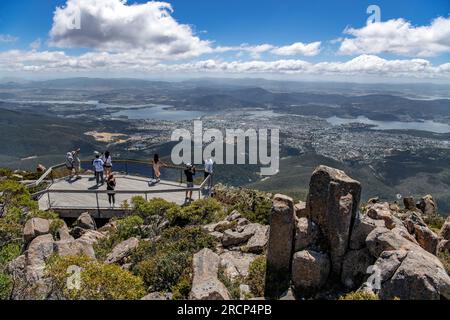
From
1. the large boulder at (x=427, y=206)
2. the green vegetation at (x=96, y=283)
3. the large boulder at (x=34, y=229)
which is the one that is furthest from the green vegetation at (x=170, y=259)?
the large boulder at (x=427, y=206)

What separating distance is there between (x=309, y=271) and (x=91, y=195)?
16.2 metres

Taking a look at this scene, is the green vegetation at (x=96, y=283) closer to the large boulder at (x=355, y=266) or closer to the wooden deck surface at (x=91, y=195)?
the large boulder at (x=355, y=266)

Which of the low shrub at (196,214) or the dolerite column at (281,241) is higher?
the dolerite column at (281,241)

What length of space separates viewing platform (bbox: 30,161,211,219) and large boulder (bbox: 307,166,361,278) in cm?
A: 1080

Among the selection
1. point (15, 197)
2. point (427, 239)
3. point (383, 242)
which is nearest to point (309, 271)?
point (383, 242)

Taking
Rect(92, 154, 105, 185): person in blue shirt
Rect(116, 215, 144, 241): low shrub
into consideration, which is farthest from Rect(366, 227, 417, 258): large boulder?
Rect(92, 154, 105, 185): person in blue shirt

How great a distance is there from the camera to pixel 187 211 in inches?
714

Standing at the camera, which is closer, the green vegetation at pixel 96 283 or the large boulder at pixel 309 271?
the green vegetation at pixel 96 283

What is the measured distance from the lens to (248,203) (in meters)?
19.4

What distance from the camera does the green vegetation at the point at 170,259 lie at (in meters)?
10.4

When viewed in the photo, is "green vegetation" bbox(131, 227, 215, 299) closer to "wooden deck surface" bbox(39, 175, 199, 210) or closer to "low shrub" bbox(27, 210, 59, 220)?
"wooden deck surface" bbox(39, 175, 199, 210)

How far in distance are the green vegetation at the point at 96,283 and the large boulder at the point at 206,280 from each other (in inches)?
64.5

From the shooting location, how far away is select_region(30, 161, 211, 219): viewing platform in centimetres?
2011
